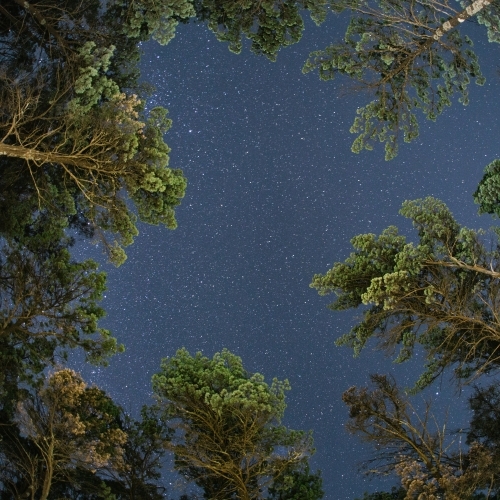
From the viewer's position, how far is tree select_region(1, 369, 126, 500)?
10.2 meters

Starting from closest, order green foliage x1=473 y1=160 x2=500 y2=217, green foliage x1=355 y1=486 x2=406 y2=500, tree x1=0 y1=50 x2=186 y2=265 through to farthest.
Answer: tree x1=0 y1=50 x2=186 y2=265, green foliage x1=473 y1=160 x2=500 y2=217, green foliage x1=355 y1=486 x2=406 y2=500

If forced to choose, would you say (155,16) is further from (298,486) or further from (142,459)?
(298,486)

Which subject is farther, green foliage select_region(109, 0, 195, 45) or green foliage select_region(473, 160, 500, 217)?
green foliage select_region(473, 160, 500, 217)

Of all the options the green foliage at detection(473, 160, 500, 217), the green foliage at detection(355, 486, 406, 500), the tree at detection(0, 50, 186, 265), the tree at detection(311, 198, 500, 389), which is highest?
the tree at detection(0, 50, 186, 265)

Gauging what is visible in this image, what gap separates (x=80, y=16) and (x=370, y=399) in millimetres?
9970

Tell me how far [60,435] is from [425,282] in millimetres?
7840

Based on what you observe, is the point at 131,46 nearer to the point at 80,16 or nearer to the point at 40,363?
the point at 80,16

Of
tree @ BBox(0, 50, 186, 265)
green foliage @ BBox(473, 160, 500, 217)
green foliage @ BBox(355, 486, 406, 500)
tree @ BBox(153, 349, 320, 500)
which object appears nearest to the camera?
tree @ BBox(0, 50, 186, 265)

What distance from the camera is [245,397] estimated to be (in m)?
10.4

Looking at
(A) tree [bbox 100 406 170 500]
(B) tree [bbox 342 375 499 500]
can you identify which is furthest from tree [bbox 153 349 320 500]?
(B) tree [bbox 342 375 499 500]

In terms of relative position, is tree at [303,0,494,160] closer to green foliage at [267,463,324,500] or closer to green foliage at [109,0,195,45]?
green foliage at [109,0,195,45]

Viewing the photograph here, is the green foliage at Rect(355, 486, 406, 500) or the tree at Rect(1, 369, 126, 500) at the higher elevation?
the tree at Rect(1, 369, 126, 500)

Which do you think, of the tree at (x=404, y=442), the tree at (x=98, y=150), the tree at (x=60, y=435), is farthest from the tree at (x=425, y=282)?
the tree at (x=60, y=435)

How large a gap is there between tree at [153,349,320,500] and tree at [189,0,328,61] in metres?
7.05
